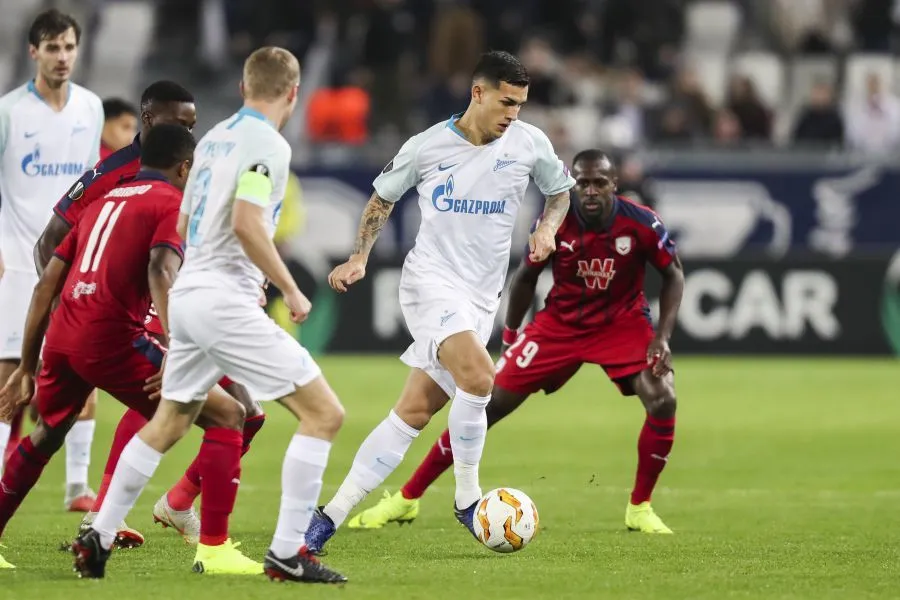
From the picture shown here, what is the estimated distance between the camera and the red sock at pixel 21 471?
7.32m

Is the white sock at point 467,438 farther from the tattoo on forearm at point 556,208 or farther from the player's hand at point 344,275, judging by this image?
the tattoo on forearm at point 556,208

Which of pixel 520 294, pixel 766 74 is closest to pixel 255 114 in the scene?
pixel 520 294

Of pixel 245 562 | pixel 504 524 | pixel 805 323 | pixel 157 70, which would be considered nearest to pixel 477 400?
pixel 504 524

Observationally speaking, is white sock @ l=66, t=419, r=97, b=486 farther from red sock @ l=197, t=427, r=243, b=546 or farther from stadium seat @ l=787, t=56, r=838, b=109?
stadium seat @ l=787, t=56, r=838, b=109

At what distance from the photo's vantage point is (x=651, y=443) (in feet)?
29.3

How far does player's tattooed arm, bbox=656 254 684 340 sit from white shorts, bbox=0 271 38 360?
11.5ft

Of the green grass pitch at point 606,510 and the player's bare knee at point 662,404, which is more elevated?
the player's bare knee at point 662,404

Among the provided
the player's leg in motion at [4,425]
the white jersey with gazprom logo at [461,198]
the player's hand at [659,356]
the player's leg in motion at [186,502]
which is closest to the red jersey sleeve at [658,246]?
the player's hand at [659,356]

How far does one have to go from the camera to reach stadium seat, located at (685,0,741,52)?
77.4 ft

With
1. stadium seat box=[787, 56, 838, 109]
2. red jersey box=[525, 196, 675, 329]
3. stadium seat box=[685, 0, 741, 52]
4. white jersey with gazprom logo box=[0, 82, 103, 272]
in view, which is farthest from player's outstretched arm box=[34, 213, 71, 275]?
stadium seat box=[685, 0, 741, 52]

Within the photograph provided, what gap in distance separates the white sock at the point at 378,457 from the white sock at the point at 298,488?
1.40 metres

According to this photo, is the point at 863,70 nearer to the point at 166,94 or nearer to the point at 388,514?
the point at 388,514

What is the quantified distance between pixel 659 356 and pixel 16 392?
3.42 meters

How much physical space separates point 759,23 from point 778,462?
13.1 m
